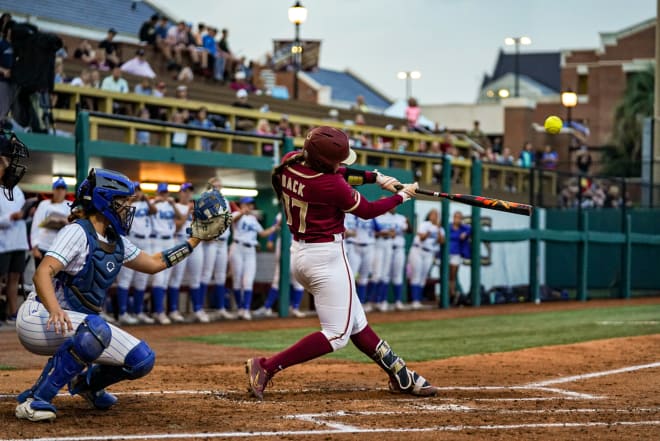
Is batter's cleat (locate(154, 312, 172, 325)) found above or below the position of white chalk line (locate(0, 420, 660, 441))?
below

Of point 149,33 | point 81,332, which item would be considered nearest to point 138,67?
point 149,33

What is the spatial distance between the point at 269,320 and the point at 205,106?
5.51 m

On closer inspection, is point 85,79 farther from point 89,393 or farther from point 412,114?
point 412,114

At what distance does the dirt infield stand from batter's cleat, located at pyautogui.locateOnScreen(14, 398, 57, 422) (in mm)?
65

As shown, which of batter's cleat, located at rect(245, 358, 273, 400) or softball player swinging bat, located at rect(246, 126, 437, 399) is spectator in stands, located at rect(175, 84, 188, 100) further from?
batter's cleat, located at rect(245, 358, 273, 400)

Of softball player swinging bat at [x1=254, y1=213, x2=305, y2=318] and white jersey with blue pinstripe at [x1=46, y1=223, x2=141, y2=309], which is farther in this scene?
softball player swinging bat at [x1=254, y1=213, x2=305, y2=318]

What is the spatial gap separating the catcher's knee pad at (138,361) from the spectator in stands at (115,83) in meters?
12.5

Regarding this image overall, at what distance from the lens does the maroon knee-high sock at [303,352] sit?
708 centimetres

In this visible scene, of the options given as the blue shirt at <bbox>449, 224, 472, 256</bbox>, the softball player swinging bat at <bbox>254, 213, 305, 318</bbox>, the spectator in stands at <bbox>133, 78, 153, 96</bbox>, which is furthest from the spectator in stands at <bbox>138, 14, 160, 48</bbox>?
the softball player swinging bat at <bbox>254, 213, 305, 318</bbox>

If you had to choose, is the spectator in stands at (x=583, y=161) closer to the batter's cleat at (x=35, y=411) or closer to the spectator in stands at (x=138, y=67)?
the spectator in stands at (x=138, y=67)

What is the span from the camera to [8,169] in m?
6.42

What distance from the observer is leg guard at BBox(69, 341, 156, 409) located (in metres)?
6.16

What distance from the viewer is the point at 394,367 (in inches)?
288

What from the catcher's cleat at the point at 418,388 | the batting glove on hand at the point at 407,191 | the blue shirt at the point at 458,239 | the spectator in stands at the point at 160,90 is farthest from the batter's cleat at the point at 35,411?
the blue shirt at the point at 458,239
